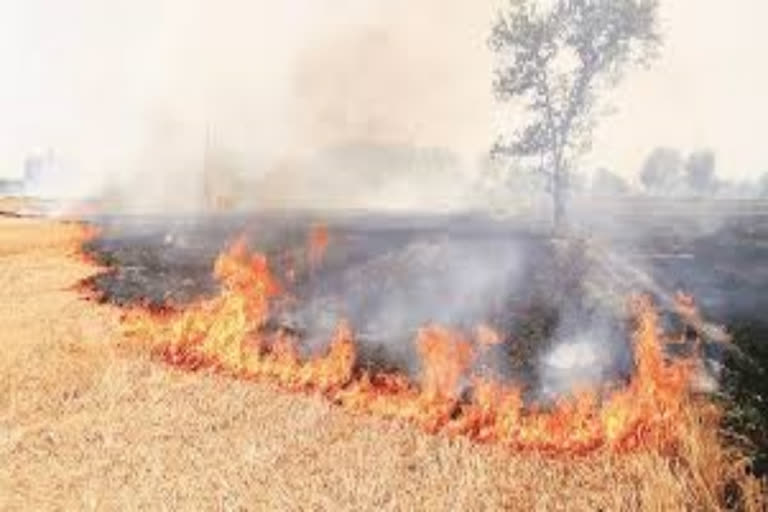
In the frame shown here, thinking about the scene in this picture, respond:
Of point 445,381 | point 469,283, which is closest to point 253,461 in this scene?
point 445,381

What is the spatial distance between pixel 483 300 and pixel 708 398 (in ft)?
30.5

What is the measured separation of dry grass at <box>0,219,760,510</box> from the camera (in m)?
12.7

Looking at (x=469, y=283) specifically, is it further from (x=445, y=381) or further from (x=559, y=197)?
(x=559, y=197)

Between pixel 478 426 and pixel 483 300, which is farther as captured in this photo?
pixel 483 300

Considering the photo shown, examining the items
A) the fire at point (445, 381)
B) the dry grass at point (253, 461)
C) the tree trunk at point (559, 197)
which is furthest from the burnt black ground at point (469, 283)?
the dry grass at point (253, 461)

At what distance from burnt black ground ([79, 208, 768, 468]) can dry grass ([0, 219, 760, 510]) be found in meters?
2.79

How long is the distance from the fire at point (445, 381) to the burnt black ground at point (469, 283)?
75 cm

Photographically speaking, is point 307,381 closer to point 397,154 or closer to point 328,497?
point 328,497

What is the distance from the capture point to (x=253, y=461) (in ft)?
46.2

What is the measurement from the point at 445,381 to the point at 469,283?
9560mm

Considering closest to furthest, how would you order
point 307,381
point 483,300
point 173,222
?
point 307,381
point 483,300
point 173,222

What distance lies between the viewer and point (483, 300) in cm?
2509

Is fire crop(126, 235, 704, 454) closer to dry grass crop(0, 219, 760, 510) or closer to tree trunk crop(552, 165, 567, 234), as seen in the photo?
dry grass crop(0, 219, 760, 510)

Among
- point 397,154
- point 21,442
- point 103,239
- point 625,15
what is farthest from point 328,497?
point 397,154
